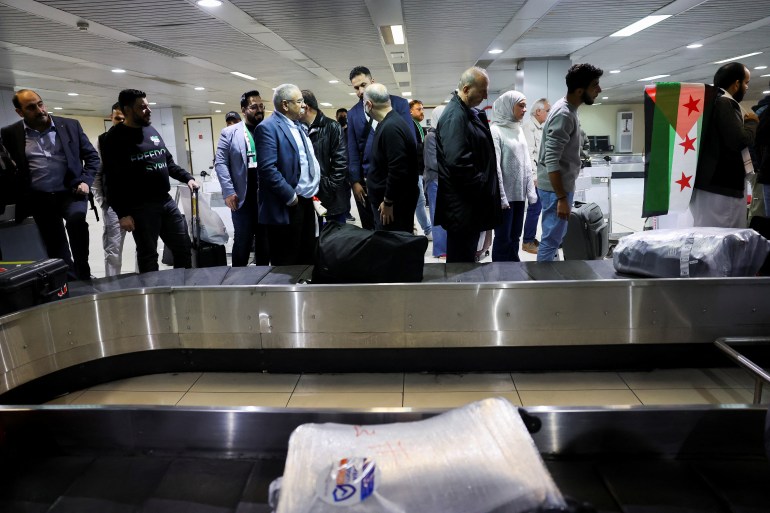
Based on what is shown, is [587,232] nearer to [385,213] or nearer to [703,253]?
[703,253]

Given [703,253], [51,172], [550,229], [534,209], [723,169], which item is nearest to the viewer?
[703,253]

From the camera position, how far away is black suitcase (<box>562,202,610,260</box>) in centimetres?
441

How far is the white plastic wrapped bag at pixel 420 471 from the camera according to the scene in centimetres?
102

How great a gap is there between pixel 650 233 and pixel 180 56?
8.24 m

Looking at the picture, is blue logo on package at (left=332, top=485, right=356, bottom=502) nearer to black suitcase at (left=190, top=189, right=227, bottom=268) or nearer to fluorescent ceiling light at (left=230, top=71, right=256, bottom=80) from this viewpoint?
black suitcase at (left=190, top=189, right=227, bottom=268)

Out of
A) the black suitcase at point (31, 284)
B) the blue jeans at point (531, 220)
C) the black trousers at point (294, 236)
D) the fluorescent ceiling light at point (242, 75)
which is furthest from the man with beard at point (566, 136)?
the fluorescent ceiling light at point (242, 75)

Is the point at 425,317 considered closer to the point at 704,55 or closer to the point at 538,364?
the point at 538,364

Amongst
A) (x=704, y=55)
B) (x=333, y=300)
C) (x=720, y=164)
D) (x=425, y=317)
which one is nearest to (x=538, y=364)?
(x=425, y=317)

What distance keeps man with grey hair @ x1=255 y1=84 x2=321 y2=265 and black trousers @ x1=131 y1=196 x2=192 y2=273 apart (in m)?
0.72

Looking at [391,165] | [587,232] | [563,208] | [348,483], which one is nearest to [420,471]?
[348,483]

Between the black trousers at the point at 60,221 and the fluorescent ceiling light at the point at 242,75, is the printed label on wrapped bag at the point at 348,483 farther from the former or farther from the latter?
the fluorescent ceiling light at the point at 242,75

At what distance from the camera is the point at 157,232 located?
13.3 ft

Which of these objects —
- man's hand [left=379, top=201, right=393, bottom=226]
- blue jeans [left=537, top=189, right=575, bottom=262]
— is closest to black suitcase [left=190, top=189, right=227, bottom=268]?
man's hand [left=379, top=201, right=393, bottom=226]

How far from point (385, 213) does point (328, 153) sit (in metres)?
1.16
